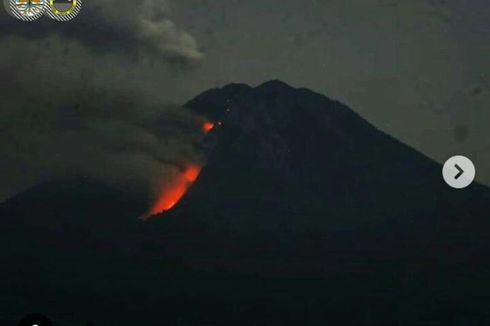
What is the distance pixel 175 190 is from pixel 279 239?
1.67 ft

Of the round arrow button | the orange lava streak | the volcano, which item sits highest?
the orange lava streak

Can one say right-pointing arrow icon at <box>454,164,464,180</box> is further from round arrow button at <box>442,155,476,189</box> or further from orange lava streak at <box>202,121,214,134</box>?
orange lava streak at <box>202,121,214,134</box>

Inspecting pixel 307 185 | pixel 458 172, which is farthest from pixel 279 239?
pixel 458 172

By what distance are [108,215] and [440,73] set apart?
1.60 m

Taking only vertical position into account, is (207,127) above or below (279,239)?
above

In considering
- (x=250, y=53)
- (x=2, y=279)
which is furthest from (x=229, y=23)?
(x=2, y=279)

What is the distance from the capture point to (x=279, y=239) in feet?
10.6

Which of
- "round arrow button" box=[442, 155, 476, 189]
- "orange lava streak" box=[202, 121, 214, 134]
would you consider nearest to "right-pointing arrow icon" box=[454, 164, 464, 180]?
"round arrow button" box=[442, 155, 476, 189]

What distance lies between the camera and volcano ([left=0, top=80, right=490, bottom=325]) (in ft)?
10.5

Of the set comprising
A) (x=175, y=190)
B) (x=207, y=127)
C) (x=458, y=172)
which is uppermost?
(x=207, y=127)

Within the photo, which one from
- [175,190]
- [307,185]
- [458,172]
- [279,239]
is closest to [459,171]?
[458,172]

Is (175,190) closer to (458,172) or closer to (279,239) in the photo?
(279,239)

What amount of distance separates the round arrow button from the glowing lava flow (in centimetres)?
109

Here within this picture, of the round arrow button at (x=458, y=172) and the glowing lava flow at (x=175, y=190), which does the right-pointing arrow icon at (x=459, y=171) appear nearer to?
the round arrow button at (x=458, y=172)
